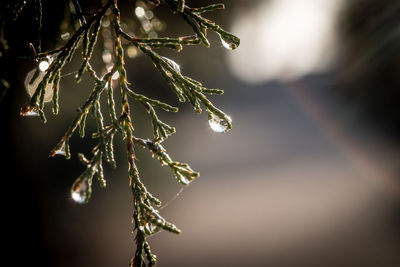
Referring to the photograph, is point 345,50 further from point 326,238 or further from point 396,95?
point 326,238

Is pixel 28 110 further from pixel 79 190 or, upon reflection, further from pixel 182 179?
pixel 182 179

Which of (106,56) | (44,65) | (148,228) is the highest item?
(106,56)

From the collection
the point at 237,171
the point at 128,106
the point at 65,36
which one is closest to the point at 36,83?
the point at 65,36

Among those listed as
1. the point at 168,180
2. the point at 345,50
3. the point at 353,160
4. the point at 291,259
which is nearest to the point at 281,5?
the point at 345,50

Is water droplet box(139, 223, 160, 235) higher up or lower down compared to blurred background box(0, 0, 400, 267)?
lower down

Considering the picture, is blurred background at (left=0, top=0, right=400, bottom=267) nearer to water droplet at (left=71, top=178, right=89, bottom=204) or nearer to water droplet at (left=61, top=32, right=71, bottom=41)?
water droplet at (left=61, top=32, right=71, bottom=41)

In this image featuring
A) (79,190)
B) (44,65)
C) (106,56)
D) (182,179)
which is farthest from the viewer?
(106,56)

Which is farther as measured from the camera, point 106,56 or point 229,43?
point 106,56

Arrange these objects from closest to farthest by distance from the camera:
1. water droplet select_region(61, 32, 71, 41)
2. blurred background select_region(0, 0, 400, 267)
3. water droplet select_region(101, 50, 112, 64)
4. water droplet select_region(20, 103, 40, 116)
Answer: water droplet select_region(20, 103, 40, 116) < water droplet select_region(61, 32, 71, 41) < water droplet select_region(101, 50, 112, 64) < blurred background select_region(0, 0, 400, 267)

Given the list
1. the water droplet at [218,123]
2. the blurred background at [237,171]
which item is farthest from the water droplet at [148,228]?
the blurred background at [237,171]

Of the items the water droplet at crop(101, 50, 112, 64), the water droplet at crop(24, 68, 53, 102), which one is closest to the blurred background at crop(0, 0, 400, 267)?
the water droplet at crop(101, 50, 112, 64)
